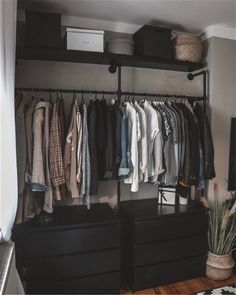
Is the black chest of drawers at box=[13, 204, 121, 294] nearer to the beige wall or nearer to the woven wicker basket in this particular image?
the beige wall

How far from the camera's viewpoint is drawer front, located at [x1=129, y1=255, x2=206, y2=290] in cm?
223

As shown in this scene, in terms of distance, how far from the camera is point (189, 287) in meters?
2.32

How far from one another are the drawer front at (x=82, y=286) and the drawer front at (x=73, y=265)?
45 mm

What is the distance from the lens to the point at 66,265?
201 cm

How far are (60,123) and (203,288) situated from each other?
1952 millimetres

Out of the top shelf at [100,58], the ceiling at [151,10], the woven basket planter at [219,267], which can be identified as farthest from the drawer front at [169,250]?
the ceiling at [151,10]

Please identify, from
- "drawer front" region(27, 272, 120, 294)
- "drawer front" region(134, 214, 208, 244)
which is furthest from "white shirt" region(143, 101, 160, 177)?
"drawer front" region(27, 272, 120, 294)

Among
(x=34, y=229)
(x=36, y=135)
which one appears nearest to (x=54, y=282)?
(x=34, y=229)

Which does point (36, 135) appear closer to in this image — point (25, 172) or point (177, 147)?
point (25, 172)

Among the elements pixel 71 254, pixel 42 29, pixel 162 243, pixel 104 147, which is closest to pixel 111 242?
pixel 71 254

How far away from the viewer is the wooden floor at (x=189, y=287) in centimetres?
225

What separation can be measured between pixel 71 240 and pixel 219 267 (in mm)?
1438

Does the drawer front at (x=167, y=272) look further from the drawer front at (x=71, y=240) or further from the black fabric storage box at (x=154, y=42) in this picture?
the black fabric storage box at (x=154, y=42)

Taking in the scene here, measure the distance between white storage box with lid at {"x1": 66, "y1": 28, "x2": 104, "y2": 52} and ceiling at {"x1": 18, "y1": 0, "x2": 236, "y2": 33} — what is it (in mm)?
227
